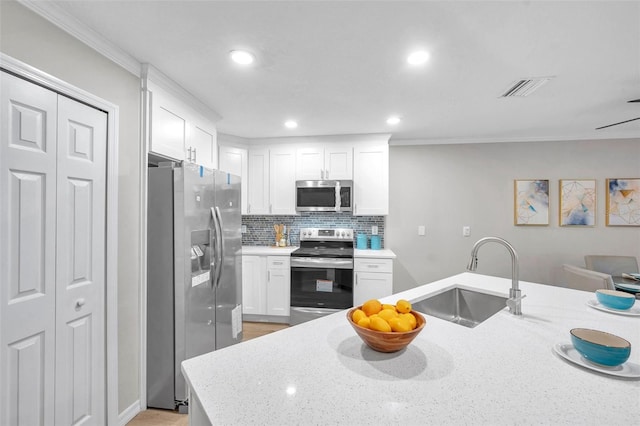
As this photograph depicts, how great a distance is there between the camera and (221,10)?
1.36 meters

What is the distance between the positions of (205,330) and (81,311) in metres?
0.81

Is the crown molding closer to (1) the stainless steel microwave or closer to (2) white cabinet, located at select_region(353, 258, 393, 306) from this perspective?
(1) the stainless steel microwave

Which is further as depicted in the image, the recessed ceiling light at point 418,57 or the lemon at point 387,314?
the recessed ceiling light at point 418,57

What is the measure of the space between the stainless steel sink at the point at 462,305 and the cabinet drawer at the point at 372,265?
142cm

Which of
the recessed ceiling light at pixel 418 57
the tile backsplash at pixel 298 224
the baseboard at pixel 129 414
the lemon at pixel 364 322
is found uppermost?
the recessed ceiling light at pixel 418 57

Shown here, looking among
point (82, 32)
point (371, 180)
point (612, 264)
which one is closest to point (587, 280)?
point (612, 264)

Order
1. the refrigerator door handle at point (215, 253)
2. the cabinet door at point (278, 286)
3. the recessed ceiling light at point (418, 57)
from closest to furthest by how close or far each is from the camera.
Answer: the recessed ceiling light at point (418, 57) < the refrigerator door handle at point (215, 253) < the cabinet door at point (278, 286)

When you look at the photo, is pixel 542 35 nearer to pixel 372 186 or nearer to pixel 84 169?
pixel 372 186

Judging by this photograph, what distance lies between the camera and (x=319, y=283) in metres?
3.32

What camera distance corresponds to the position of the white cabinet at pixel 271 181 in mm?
3758

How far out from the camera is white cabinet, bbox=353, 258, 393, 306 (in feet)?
10.9

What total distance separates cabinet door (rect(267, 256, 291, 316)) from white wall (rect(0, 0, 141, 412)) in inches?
65.9

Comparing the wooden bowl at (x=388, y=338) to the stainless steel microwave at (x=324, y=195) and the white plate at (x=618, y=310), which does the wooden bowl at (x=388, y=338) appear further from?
the stainless steel microwave at (x=324, y=195)

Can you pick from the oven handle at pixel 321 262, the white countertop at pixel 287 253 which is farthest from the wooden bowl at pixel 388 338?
the white countertop at pixel 287 253
